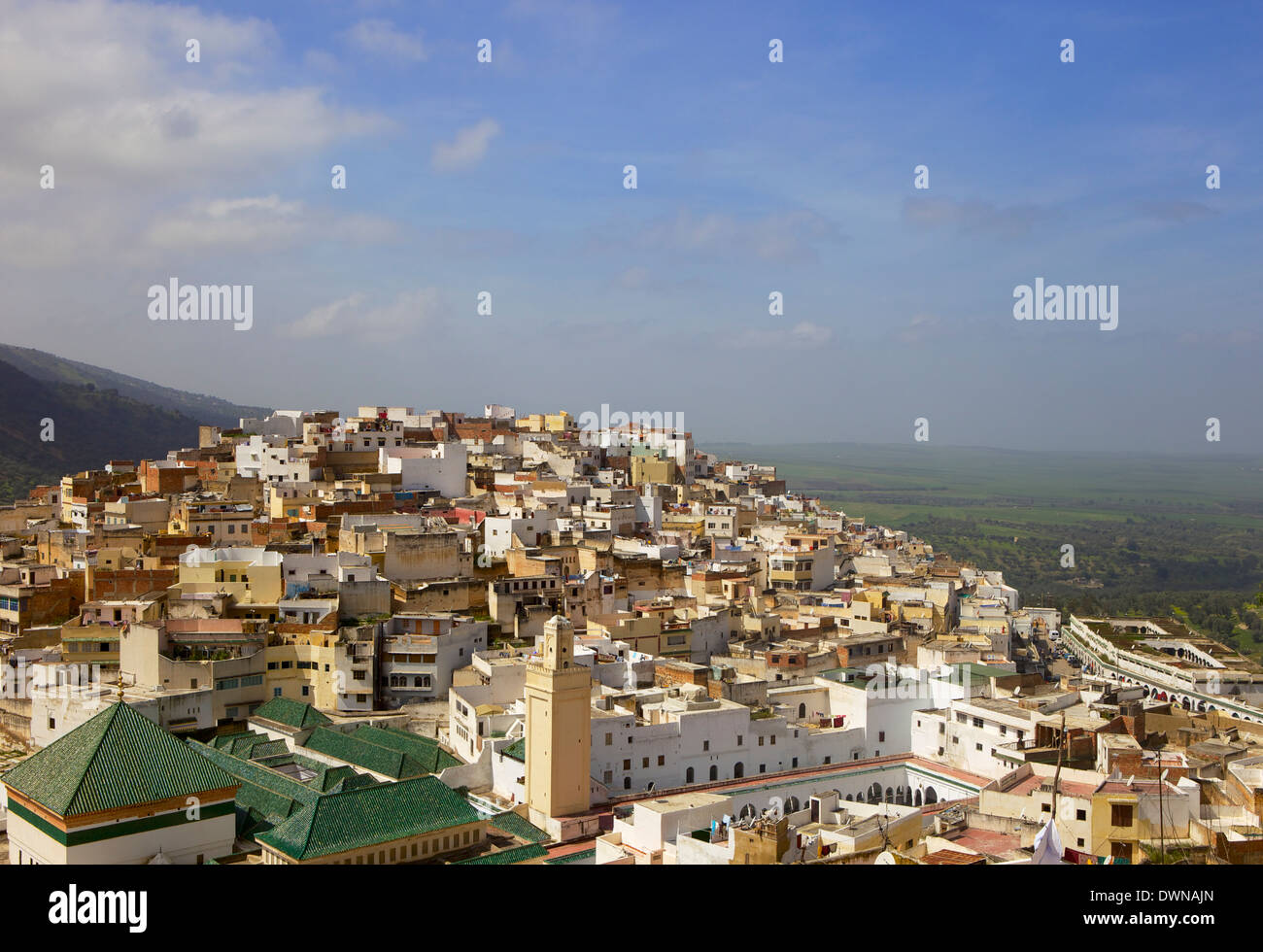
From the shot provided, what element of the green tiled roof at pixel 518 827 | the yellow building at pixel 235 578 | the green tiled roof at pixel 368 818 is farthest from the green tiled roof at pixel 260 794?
the yellow building at pixel 235 578

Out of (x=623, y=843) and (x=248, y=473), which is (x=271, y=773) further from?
(x=248, y=473)

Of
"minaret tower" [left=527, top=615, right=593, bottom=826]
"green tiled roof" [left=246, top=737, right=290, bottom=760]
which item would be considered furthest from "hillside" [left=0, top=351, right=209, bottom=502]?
"minaret tower" [left=527, top=615, right=593, bottom=826]

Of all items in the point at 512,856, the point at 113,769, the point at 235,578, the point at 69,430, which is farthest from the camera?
the point at 69,430

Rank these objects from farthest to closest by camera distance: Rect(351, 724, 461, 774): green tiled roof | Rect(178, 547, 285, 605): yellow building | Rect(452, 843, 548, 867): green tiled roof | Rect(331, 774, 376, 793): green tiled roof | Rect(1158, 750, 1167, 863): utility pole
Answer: Rect(178, 547, 285, 605): yellow building, Rect(351, 724, 461, 774): green tiled roof, Rect(331, 774, 376, 793): green tiled roof, Rect(452, 843, 548, 867): green tiled roof, Rect(1158, 750, 1167, 863): utility pole

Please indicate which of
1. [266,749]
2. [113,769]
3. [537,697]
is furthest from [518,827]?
[113,769]

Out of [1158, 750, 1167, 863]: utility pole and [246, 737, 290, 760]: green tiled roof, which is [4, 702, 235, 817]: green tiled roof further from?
[1158, 750, 1167, 863]: utility pole

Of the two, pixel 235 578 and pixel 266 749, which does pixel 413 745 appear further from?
pixel 235 578
